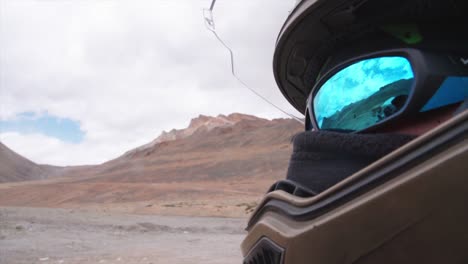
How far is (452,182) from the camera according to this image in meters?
0.61

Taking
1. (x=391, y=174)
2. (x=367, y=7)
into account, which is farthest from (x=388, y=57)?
(x=391, y=174)

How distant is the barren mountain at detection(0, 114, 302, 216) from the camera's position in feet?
68.1

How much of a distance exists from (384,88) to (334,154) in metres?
0.20

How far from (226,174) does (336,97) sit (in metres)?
34.4

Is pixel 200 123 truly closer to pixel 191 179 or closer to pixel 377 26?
pixel 191 179

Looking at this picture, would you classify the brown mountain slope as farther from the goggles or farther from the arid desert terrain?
the goggles

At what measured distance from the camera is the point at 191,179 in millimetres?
35750

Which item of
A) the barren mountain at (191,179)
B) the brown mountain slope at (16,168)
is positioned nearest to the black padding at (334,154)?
the barren mountain at (191,179)

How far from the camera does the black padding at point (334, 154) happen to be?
871mm

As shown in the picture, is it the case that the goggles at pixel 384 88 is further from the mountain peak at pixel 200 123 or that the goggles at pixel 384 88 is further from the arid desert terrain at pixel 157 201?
the mountain peak at pixel 200 123

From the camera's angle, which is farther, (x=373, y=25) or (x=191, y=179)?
(x=191, y=179)

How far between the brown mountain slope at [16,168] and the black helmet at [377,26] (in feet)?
180

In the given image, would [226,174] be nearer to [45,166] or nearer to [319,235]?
[319,235]

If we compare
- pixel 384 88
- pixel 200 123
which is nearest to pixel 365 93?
pixel 384 88
